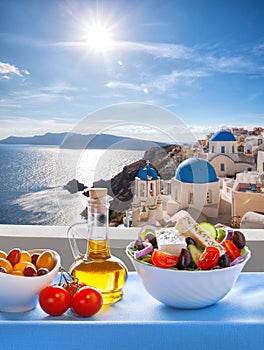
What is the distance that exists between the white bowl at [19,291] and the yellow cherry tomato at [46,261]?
48 mm

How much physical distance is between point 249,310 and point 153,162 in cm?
124

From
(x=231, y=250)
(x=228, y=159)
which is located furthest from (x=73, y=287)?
(x=228, y=159)

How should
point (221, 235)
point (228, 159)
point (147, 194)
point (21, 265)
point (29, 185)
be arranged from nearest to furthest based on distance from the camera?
point (21, 265)
point (221, 235)
point (147, 194)
point (228, 159)
point (29, 185)

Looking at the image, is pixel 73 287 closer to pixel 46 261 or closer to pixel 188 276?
pixel 46 261

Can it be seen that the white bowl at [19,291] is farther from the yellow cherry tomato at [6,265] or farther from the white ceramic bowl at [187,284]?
the white ceramic bowl at [187,284]

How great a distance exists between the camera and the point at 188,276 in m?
0.67

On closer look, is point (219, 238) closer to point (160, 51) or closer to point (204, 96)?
point (160, 51)

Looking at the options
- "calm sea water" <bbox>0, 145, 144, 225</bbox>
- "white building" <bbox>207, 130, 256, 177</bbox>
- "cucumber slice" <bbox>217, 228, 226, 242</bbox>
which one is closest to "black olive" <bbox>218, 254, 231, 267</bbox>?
"cucumber slice" <bbox>217, 228, 226, 242</bbox>

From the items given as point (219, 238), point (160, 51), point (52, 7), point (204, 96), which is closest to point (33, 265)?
point (219, 238)

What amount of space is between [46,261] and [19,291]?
0.29ft

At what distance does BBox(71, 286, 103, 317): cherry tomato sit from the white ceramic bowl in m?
0.09

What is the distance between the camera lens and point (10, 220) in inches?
163

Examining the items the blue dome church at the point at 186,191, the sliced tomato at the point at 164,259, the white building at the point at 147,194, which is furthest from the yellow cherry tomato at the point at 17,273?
the white building at the point at 147,194

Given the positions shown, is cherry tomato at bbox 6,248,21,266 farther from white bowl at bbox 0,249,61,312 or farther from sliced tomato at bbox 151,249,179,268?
sliced tomato at bbox 151,249,179,268
